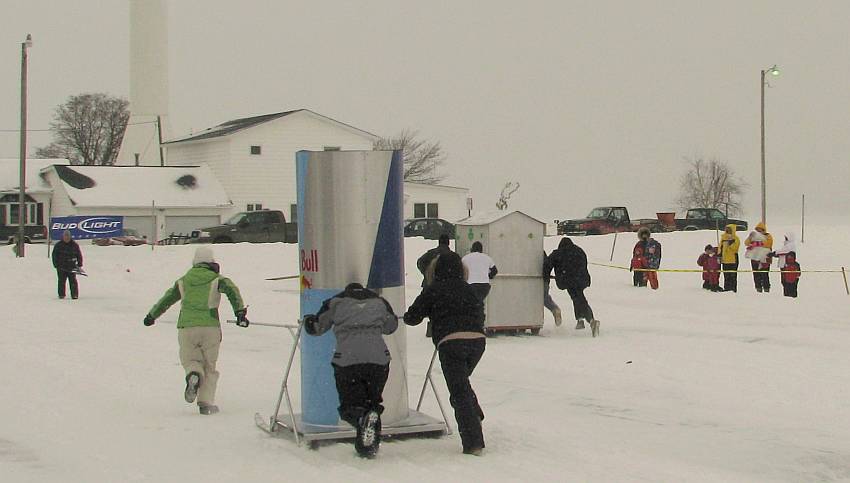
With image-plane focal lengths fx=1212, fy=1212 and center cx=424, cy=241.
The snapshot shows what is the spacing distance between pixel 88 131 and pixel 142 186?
4921 centimetres

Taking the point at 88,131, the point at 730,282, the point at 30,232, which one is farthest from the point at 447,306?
the point at 88,131

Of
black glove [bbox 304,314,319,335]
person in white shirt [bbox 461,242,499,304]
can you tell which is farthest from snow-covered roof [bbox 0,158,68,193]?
black glove [bbox 304,314,319,335]

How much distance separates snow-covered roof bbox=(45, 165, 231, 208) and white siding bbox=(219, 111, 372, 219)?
1075mm

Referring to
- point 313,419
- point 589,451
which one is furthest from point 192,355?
point 589,451

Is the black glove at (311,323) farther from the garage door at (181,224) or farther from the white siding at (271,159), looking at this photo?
the white siding at (271,159)

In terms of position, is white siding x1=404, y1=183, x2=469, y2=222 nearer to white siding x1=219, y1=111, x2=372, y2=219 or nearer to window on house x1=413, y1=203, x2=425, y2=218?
window on house x1=413, y1=203, x2=425, y2=218

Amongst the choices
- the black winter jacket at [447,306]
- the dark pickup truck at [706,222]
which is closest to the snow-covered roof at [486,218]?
the black winter jacket at [447,306]

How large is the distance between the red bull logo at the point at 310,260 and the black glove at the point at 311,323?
0.64 m

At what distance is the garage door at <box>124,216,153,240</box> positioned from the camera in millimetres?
54312

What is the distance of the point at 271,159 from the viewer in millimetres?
57812

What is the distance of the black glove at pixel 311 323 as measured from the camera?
970 cm

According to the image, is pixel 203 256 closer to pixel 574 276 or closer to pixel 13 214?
pixel 574 276

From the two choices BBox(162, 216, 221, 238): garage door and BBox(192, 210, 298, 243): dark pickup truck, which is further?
BBox(162, 216, 221, 238): garage door

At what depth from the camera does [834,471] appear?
938 centimetres
